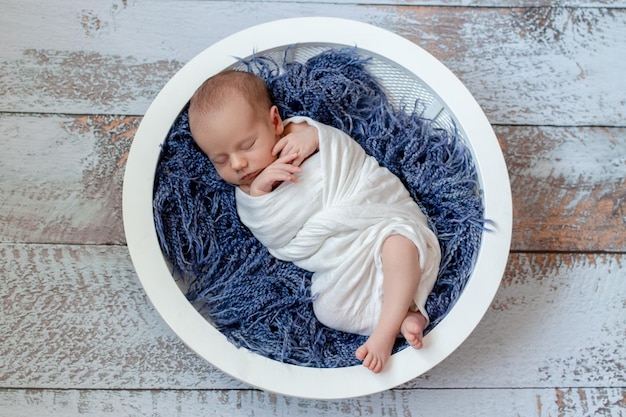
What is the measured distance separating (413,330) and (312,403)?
247 mm

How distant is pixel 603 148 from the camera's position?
1.20 m

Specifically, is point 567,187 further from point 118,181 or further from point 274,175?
point 118,181

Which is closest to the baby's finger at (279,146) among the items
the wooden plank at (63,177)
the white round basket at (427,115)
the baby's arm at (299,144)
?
the baby's arm at (299,144)

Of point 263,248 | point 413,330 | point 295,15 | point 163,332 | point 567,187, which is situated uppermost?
point 567,187

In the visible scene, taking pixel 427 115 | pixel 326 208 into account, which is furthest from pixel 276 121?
pixel 427 115

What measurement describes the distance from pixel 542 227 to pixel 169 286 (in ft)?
2.17

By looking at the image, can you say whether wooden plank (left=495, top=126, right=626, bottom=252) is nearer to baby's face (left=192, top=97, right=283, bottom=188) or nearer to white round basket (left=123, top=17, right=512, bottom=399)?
white round basket (left=123, top=17, right=512, bottom=399)

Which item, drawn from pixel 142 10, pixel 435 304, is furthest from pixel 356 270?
pixel 142 10

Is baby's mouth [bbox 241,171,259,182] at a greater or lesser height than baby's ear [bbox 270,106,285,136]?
lesser

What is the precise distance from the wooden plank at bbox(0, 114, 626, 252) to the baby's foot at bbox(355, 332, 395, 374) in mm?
351

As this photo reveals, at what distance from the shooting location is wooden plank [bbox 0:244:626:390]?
1.07m

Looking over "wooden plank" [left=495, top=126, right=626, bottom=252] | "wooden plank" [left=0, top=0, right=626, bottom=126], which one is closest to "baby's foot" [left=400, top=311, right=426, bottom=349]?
"wooden plank" [left=495, top=126, right=626, bottom=252]

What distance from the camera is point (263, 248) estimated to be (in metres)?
1.10

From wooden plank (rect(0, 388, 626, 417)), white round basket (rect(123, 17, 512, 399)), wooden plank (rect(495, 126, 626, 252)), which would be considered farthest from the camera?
wooden plank (rect(495, 126, 626, 252))
